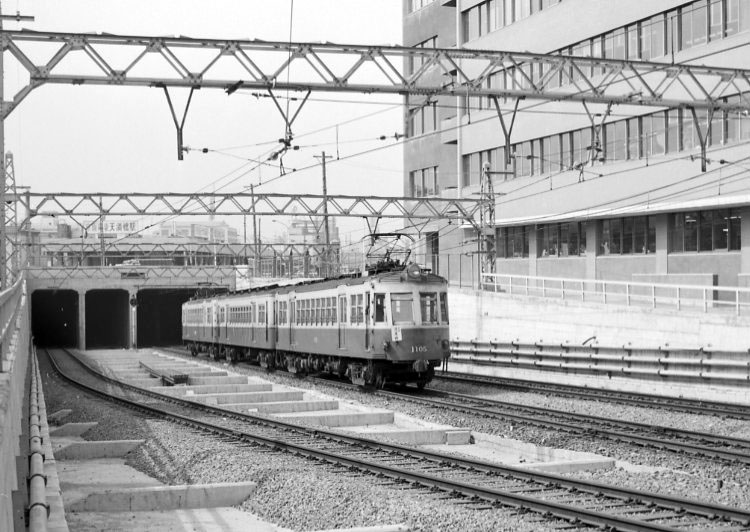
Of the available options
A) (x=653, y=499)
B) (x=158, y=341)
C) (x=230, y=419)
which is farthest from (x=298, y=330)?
(x=158, y=341)

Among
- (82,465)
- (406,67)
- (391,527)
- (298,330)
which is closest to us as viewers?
(391,527)

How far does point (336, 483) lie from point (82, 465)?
4.93 m

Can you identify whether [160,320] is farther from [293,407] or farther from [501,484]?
[501,484]

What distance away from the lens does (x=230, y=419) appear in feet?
64.5

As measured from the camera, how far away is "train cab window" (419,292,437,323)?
942 inches

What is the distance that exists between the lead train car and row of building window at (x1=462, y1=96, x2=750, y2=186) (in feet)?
18.1

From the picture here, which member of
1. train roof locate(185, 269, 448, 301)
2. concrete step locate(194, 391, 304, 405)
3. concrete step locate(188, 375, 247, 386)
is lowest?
concrete step locate(188, 375, 247, 386)

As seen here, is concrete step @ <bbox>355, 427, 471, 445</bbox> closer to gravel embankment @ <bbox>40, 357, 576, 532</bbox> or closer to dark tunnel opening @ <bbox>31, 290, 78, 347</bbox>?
gravel embankment @ <bbox>40, 357, 576, 532</bbox>

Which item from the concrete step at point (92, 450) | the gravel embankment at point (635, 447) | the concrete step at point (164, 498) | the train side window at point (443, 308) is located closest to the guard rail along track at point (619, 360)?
the gravel embankment at point (635, 447)

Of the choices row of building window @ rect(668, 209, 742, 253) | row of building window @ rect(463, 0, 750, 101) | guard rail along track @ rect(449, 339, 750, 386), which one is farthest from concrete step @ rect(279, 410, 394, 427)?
row of building window @ rect(668, 209, 742, 253)

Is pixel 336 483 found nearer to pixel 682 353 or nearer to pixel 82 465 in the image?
pixel 82 465

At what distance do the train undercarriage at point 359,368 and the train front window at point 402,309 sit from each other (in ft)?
3.27

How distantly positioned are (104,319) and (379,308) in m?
62.0

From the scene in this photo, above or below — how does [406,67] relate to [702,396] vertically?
above
